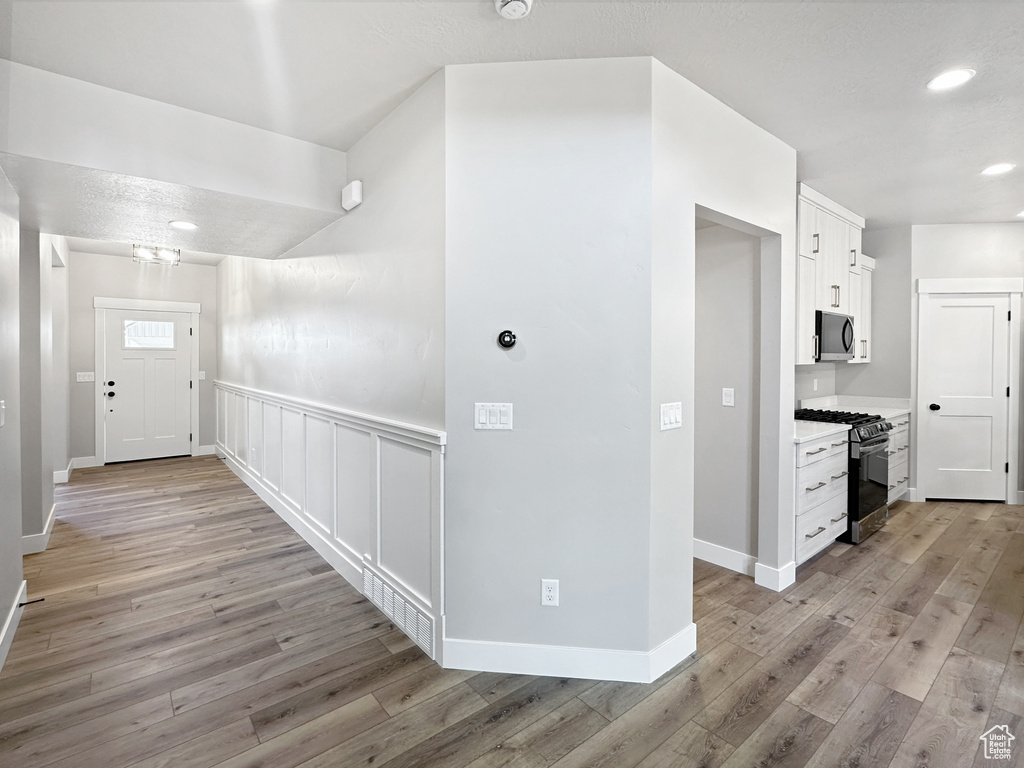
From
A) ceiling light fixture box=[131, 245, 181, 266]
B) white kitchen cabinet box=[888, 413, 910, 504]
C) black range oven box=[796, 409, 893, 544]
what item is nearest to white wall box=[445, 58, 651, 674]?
black range oven box=[796, 409, 893, 544]

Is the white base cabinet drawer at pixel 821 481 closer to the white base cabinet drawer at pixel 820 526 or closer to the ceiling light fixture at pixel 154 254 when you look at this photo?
the white base cabinet drawer at pixel 820 526

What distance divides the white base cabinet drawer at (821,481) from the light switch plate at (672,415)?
1.36m

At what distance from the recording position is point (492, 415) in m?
2.21

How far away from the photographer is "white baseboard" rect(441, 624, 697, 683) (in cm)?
216

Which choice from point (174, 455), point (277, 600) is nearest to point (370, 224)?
point (277, 600)

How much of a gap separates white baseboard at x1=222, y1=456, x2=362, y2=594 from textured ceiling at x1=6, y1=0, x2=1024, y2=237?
2579mm

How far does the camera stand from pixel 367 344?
2.90 metres

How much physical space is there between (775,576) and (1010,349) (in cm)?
372

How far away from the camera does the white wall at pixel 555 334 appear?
6.95 feet

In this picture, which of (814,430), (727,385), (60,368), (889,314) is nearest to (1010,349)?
(889,314)

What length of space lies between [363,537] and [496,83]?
2499 mm

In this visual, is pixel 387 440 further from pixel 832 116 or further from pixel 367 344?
pixel 832 116

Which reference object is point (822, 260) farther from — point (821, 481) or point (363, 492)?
point (363, 492)

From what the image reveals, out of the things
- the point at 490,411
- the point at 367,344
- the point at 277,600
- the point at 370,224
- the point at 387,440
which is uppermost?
the point at 370,224
